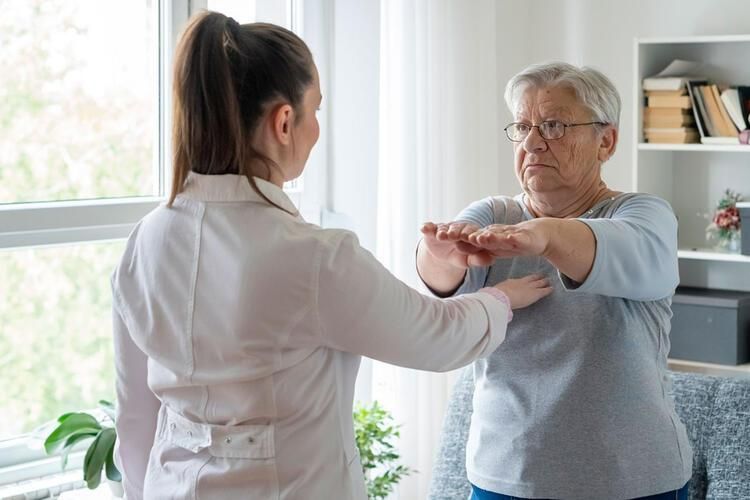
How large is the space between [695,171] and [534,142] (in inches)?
71.9

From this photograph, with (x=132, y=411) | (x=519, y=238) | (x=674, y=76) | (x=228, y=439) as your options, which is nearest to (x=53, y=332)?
(x=132, y=411)

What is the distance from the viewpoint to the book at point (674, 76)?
3338mm

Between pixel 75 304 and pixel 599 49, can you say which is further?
pixel 599 49

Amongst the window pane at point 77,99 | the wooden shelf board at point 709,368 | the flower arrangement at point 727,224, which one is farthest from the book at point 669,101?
the window pane at point 77,99

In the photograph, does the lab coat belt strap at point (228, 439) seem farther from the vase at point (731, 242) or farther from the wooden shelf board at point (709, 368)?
the vase at point (731, 242)

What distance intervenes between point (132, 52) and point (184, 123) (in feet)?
4.66

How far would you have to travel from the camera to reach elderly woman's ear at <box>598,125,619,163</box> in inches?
76.4

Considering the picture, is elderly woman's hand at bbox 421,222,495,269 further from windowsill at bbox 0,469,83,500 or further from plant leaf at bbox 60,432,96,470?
windowsill at bbox 0,469,83,500

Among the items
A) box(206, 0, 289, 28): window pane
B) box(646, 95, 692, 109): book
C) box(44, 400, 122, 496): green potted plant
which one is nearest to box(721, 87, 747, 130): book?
box(646, 95, 692, 109): book

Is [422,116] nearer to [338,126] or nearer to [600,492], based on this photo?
[338,126]

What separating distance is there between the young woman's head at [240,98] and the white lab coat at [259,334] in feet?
0.12

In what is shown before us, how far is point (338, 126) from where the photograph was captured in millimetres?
3451

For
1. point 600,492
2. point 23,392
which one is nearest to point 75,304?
point 23,392

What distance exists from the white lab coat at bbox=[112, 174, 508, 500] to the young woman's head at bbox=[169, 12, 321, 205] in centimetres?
4
